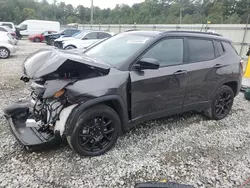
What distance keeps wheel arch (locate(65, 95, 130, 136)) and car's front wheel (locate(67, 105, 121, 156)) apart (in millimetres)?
60

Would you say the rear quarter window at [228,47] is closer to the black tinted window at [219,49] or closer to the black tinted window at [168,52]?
the black tinted window at [219,49]

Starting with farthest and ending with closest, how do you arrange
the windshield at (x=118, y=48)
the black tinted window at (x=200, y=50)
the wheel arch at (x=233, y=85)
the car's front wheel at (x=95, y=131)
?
1. the wheel arch at (x=233, y=85)
2. the black tinted window at (x=200, y=50)
3. the windshield at (x=118, y=48)
4. the car's front wheel at (x=95, y=131)

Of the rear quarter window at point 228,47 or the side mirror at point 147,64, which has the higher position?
the rear quarter window at point 228,47

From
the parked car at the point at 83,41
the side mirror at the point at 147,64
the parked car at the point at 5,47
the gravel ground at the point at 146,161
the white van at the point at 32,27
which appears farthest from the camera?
the white van at the point at 32,27

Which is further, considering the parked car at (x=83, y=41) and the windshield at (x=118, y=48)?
the parked car at (x=83, y=41)

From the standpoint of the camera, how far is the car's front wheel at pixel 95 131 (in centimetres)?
259

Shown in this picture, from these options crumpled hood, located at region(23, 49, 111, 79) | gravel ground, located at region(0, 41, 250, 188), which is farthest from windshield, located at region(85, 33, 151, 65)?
gravel ground, located at region(0, 41, 250, 188)

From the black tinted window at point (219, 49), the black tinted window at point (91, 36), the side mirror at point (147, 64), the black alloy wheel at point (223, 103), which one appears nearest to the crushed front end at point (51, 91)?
the side mirror at point (147, 64)

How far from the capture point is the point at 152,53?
3.08 meters

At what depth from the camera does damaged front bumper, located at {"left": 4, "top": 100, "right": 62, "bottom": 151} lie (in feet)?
8.79

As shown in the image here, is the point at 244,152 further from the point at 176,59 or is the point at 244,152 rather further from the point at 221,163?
the point at 176,59

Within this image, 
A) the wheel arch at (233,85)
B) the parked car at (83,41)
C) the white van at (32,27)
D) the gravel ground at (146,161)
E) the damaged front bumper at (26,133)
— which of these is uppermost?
the white van at (32,27)

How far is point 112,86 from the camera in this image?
2668mm

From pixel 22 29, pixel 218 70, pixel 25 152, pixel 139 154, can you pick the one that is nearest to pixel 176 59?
pixel 218 70
